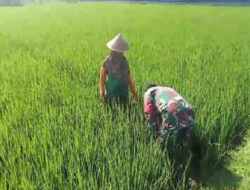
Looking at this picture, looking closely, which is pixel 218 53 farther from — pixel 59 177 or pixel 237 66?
pixel 59 177

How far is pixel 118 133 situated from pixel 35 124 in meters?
0.72

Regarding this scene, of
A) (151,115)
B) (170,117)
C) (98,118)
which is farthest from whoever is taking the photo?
(98,118)

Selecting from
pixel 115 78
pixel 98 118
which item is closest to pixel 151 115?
pixel 98 118

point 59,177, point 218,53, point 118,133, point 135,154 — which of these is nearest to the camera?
point 59,177

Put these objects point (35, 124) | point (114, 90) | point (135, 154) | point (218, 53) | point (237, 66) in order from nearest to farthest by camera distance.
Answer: point (135, 154)
point (35, 124)
point (114, 90)
point (237, 66)
point (218, 53)

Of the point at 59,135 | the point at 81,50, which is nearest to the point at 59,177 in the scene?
the point at 59,135

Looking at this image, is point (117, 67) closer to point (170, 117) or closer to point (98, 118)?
point (98, 118)

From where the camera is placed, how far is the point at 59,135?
2867mm

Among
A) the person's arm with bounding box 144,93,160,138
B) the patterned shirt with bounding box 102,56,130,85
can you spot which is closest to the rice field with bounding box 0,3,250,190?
the person's arm with bounding box 144,93,160,138

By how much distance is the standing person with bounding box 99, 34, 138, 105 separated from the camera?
3.46m

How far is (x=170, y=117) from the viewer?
9.37 ft

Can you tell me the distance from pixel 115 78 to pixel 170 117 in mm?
835

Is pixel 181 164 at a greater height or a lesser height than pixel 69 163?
lesser

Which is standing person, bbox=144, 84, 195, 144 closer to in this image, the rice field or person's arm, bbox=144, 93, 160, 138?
person's arm, bbox=144, 93, 160, 138
